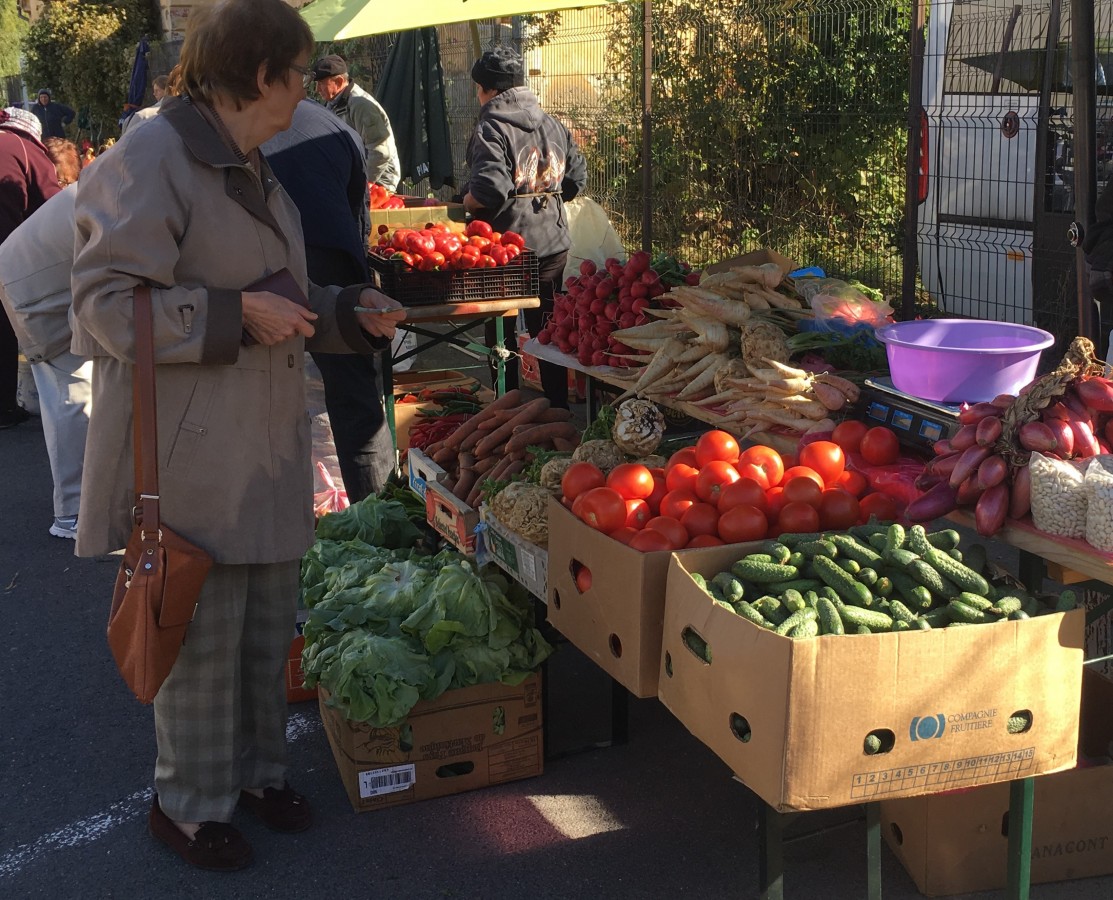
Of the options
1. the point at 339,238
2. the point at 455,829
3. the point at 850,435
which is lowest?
the point at 455,829

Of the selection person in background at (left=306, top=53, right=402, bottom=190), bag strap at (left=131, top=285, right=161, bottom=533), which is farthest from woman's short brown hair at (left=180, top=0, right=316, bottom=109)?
person in background at (left=306, top=53, right=402, bottom=190)

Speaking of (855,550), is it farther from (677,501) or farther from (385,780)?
(385,780)

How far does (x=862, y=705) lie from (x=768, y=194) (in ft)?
28.9

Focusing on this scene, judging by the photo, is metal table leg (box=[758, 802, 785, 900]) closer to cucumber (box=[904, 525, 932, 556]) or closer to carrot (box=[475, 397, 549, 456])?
cucumber (box=[904, 525, 932, 556])

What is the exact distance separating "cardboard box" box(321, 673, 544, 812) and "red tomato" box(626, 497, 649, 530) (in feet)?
2.77

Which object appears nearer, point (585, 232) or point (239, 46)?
point (239, 46)

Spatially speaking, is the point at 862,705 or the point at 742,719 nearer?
the point at 862,705

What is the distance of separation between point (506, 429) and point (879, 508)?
1.83 m

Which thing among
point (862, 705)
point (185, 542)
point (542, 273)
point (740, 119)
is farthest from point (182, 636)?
point (740, 119)

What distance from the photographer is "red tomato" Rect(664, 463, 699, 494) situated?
3.18 m

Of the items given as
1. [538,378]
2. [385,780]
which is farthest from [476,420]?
[538,378]

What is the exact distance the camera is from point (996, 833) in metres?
3.04

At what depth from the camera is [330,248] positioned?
5.41 m

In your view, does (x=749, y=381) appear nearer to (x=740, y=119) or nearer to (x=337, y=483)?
(x=337, y=483)
